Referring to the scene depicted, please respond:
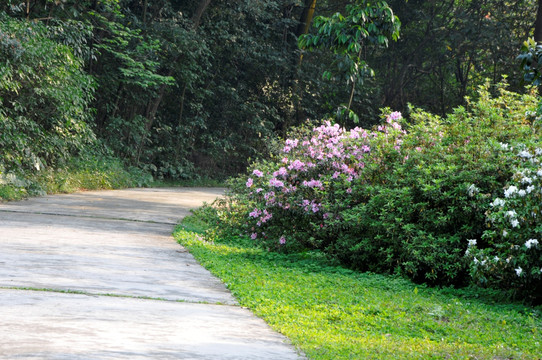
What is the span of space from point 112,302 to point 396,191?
415 cm

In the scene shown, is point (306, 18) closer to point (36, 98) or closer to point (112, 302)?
point (36, 98)

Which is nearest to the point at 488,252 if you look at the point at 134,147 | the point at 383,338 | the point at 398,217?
the point at 398,217

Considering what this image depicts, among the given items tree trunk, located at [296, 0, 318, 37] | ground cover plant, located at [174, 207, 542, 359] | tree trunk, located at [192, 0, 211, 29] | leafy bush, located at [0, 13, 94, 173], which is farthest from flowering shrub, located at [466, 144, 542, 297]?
tree trunk, located at [296, 0, 318, 37]

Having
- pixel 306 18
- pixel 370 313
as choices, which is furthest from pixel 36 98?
pixel 306 18

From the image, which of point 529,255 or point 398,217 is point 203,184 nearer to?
point 398,217

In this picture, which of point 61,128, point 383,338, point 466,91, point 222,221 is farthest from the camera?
point 466,91

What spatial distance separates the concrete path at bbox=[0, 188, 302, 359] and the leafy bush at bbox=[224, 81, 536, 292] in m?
1.75

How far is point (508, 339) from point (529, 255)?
5.34 ft

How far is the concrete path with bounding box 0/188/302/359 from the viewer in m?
3.90

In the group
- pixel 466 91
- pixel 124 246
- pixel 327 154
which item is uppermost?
pixel 466 91

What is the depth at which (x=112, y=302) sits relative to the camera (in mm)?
5145

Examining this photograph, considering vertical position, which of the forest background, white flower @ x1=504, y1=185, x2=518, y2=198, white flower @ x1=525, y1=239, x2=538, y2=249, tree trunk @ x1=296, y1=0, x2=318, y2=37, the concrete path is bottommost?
the concrete path

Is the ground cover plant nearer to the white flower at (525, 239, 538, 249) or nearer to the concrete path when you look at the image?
the concrete path

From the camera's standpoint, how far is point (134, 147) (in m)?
24.8
